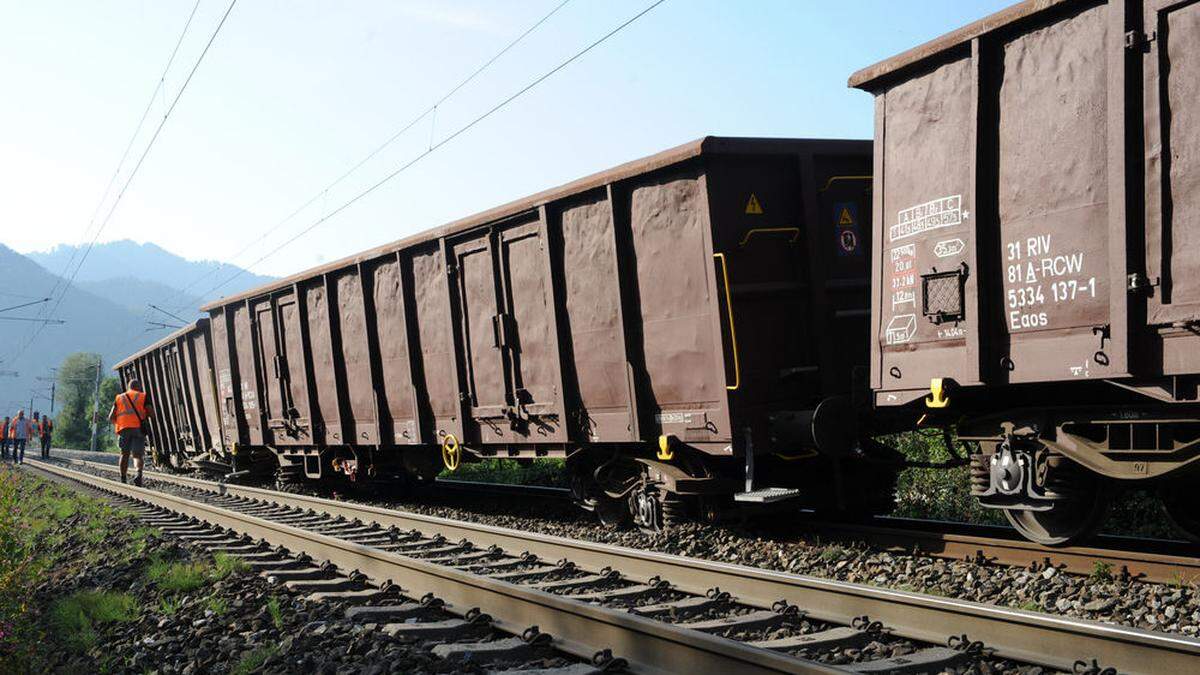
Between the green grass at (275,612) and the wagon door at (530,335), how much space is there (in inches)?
150

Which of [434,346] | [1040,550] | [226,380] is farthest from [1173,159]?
[226,380]

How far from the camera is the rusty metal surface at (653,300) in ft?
26.9

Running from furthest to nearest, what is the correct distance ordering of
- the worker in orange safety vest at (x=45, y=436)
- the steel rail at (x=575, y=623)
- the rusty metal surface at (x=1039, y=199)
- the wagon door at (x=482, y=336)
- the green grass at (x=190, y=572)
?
the worker in orange safety vest at (x=45, y=436) < the wagon door at (x=482, y=336) < the green grass at (x=190, y=572) < the rusty metal surface at (x=1039, y=199) < the steel rail at (x=575, y=623)

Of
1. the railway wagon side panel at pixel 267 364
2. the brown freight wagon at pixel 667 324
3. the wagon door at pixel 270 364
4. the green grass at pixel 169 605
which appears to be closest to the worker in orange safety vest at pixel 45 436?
the railway wagon side panel at pixel 267 364

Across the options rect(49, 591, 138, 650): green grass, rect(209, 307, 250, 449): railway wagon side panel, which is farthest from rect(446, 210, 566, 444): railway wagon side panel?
rect(209, 307, 250, 449): railway wagon side panel

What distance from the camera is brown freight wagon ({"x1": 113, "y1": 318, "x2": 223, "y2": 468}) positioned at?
2056 centimetres

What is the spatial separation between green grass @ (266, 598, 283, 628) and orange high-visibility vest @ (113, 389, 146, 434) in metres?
12.4

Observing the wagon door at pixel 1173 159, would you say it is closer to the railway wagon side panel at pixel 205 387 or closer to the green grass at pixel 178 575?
the green grass at pixel 178 575

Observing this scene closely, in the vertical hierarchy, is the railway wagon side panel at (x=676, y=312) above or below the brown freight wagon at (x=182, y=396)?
above

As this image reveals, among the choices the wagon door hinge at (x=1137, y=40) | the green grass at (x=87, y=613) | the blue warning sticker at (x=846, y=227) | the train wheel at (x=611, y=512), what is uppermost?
the wagon door hinge at (x=1137, y=40)

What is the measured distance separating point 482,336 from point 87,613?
4.76 metres

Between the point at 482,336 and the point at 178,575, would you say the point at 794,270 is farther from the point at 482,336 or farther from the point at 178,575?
the point at 178,575

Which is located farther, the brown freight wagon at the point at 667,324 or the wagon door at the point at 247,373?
the wagon door at the point at 247,373

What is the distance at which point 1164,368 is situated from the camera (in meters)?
5.33
